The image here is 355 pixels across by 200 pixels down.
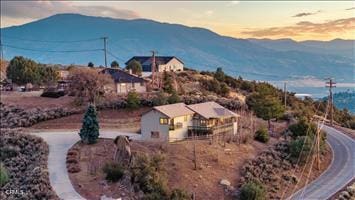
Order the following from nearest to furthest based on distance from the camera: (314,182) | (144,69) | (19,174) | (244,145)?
(19,174) → (314,182) → (244,145) → (144,69)

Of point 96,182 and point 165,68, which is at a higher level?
point 165,68

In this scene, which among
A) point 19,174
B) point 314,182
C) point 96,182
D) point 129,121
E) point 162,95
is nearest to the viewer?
point 96,182

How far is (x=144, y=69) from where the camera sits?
82.4m

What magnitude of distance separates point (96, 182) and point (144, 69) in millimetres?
53631

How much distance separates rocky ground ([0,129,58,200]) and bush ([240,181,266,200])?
450 inches

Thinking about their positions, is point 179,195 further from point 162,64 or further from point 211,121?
point 162,64

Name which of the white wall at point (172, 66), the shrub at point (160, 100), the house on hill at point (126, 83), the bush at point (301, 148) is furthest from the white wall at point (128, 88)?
the bush at point (301, 148)

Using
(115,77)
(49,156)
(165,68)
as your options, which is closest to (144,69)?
(165,68)

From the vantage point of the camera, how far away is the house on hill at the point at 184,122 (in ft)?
124

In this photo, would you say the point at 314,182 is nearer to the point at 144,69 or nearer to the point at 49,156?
the point at 49,156

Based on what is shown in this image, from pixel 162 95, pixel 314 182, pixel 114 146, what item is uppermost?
A: pixel 162 95

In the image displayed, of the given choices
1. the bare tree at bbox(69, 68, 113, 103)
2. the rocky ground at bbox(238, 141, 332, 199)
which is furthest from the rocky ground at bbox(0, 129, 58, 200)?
the rocky ground at bbox(238, 141, 332, 199)

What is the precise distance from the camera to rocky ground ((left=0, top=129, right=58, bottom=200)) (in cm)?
2848

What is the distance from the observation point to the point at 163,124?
124ft
